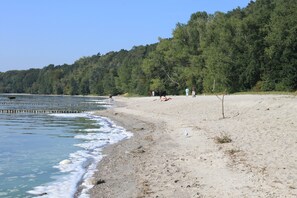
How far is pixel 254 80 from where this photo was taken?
67.9 metres

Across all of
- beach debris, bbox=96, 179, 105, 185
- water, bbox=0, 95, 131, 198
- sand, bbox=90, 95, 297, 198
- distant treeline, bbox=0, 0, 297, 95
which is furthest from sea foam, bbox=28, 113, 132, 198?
distant treeline, bbox=0, 0, 297, 95

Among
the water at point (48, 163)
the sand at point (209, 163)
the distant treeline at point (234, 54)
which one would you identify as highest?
the distant treeline at point (234, 54)

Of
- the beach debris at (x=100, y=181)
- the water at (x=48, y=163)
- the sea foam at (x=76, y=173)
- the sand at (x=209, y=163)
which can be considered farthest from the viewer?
the beach debris at (x=100, y=181)

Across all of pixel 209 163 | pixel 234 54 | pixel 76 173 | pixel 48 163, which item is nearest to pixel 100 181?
pixel 76 173

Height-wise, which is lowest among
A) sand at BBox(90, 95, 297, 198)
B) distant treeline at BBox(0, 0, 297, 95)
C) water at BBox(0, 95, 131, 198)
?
water at BBox(0, 95, 131, 198)

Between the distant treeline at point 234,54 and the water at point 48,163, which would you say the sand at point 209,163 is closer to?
the water at point 48,163

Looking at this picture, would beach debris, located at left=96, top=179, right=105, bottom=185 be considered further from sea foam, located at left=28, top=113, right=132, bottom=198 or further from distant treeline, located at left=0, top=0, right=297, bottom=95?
distant treeline, located at left=0, top=0, right=297, bottom=95

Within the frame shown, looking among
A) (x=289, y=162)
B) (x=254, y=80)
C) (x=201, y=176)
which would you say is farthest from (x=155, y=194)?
(x=254, y=80)

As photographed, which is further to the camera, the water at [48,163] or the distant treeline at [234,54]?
the distant treeline at [234,54]

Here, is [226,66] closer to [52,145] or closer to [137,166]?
[52,145]

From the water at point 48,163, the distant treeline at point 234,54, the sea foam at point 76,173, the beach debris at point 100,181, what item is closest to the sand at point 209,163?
the beach debris at point 100,181

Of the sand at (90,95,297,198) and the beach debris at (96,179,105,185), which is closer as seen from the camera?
the sand at (90,95,297,198)

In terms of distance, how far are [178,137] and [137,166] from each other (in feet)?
25.1

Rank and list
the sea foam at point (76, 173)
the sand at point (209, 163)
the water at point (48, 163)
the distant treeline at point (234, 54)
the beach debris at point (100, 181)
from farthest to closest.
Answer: the distant treeline at point (234, 54) → the beach debris at point (100, 181) → the water at point (48, 163) → the sea foam at point (76, 173) → the sand at point (209, 163)
